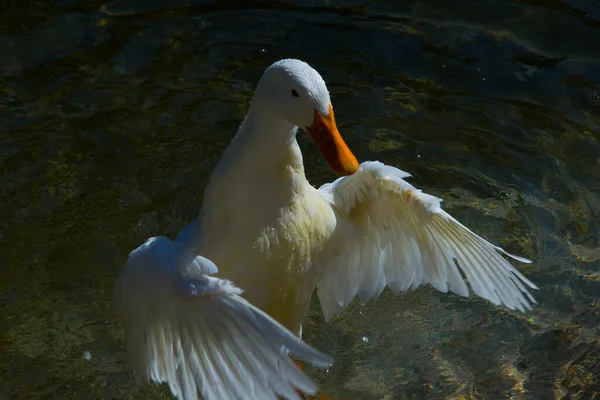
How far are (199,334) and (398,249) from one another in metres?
1.55

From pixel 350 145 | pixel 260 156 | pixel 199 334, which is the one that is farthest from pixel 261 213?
pixel 350 145

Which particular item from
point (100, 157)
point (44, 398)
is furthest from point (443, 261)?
point (100, 157)

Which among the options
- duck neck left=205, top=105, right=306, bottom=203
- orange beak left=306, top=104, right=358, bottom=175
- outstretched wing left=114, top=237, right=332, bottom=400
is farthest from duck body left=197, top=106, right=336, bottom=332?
outstretched wing left=114, top=237, right=332, bottom=400

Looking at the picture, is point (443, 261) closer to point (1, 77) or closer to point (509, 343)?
point (509, 343)

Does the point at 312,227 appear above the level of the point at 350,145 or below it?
above

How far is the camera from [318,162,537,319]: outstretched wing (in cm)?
439

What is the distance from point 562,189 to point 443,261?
1642mm

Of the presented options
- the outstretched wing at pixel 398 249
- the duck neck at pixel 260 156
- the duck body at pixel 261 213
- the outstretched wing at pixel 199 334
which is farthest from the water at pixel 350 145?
the duck neck at pixel 260 156

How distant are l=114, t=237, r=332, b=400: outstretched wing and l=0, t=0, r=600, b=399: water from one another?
3.53ft

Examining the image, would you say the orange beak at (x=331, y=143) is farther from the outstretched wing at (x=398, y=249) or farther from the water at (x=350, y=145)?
the water at (x=350, y=145)

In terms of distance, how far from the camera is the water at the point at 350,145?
488 cm

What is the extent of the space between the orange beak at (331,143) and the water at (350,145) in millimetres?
1428

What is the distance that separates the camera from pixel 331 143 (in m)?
3.85

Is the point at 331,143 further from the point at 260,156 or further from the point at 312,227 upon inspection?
the point at 312,227
